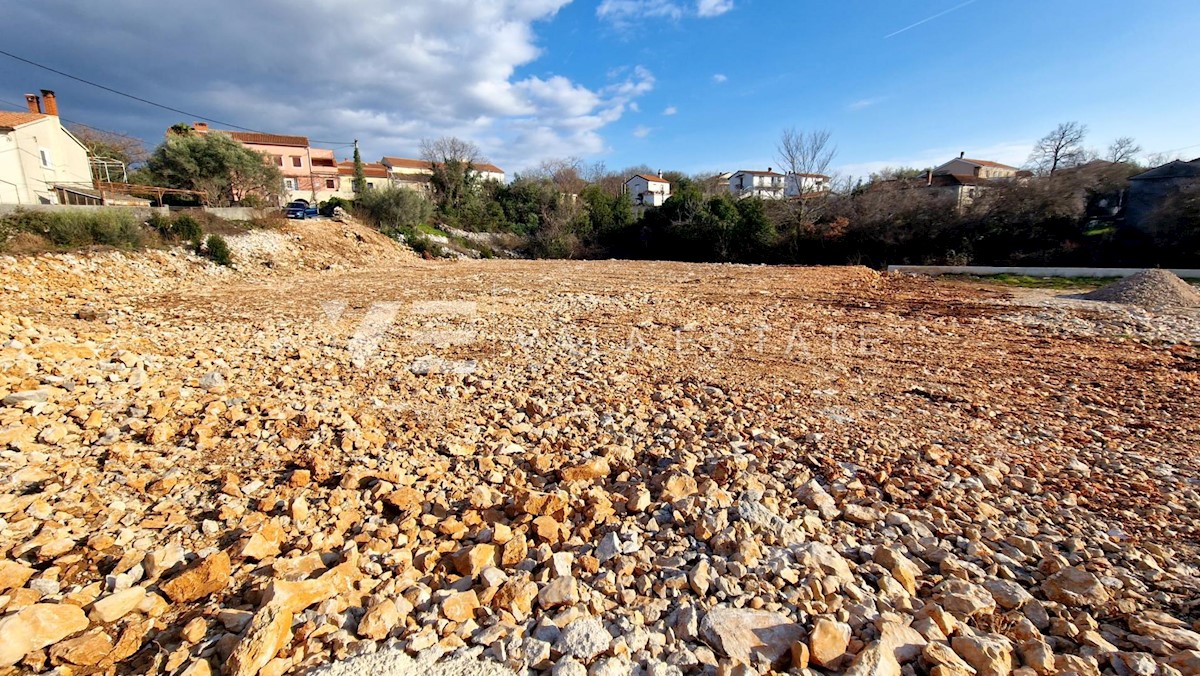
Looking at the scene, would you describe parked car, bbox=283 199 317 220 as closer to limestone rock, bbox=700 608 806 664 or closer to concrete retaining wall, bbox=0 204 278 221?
concrete retaining wall, bbox=0 204 278 221

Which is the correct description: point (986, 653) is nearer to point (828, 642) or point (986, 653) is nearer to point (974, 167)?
point (828, 642)

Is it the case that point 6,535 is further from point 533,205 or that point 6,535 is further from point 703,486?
point 533,205

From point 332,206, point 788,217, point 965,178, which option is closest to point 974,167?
point 965,178

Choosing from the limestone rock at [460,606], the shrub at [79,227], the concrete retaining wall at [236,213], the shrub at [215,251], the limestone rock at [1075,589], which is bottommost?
the limestone rock at [1075,589]

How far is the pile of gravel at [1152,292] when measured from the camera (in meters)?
9.96

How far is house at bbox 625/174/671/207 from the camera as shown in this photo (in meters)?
50.6

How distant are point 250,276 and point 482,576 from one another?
15.0 metres

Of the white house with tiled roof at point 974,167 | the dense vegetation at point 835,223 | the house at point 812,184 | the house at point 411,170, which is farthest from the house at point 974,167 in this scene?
the house at point 411,170

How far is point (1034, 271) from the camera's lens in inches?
628

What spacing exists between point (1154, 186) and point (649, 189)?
36927 millimetres

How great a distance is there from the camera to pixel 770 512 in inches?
113

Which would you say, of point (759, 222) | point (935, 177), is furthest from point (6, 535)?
point (935, 177)

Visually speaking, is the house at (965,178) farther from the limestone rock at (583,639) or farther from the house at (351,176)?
the house at (351,176)

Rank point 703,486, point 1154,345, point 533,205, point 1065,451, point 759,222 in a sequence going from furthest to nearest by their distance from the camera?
point 533,205 → point 759,222 → point 1154,345 → point 1065,451 → point 703,486
